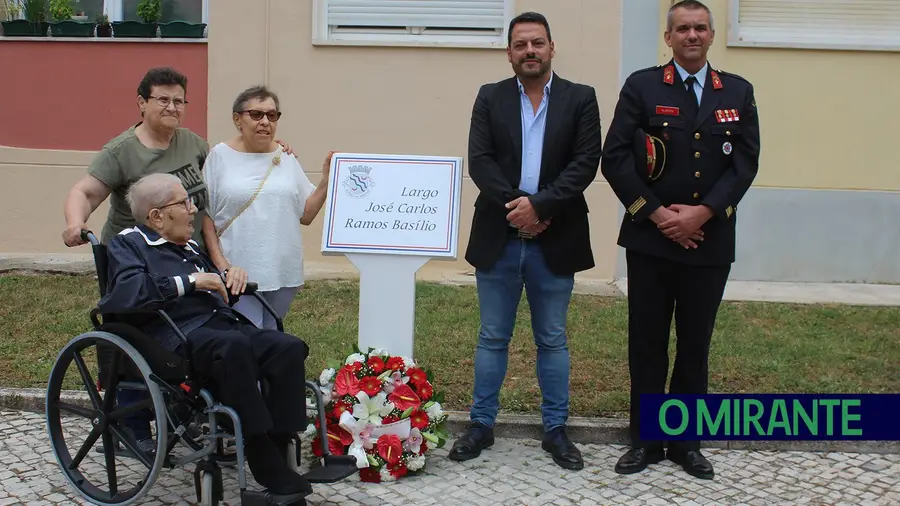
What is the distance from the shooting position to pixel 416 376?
4605mm

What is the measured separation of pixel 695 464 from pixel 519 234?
4.49 feet

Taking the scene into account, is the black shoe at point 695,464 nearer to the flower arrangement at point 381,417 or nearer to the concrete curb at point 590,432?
the concrete curb at point 590,432

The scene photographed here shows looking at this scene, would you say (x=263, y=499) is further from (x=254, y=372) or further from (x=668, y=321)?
(x=668, y=321)

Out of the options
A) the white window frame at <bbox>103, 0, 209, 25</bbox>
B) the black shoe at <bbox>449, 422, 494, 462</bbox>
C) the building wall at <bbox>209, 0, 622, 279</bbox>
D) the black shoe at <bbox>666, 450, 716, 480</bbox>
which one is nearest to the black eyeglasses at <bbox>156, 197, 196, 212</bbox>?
the black shoe at <bbox>449, 422, 494, 462</bbox>

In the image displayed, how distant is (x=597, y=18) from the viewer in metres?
8.39

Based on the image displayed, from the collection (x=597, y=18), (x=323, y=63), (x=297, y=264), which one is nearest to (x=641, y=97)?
(x=297, y=264)

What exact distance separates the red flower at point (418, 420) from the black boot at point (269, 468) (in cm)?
82

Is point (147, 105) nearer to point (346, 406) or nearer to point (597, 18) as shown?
point (346, 406)

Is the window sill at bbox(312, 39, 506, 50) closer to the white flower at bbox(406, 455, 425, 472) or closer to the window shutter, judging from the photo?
the window shutter

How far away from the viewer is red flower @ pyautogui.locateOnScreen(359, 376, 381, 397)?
14.6 feet

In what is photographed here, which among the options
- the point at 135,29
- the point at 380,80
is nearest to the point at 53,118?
the point at 135,29

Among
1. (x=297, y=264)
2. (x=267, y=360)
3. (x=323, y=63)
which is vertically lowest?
(x=267, y=360)

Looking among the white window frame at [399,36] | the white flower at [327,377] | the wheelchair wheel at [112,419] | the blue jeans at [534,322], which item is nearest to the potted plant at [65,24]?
the white window frame at [399,36]

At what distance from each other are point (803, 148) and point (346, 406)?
5642 millimetres
